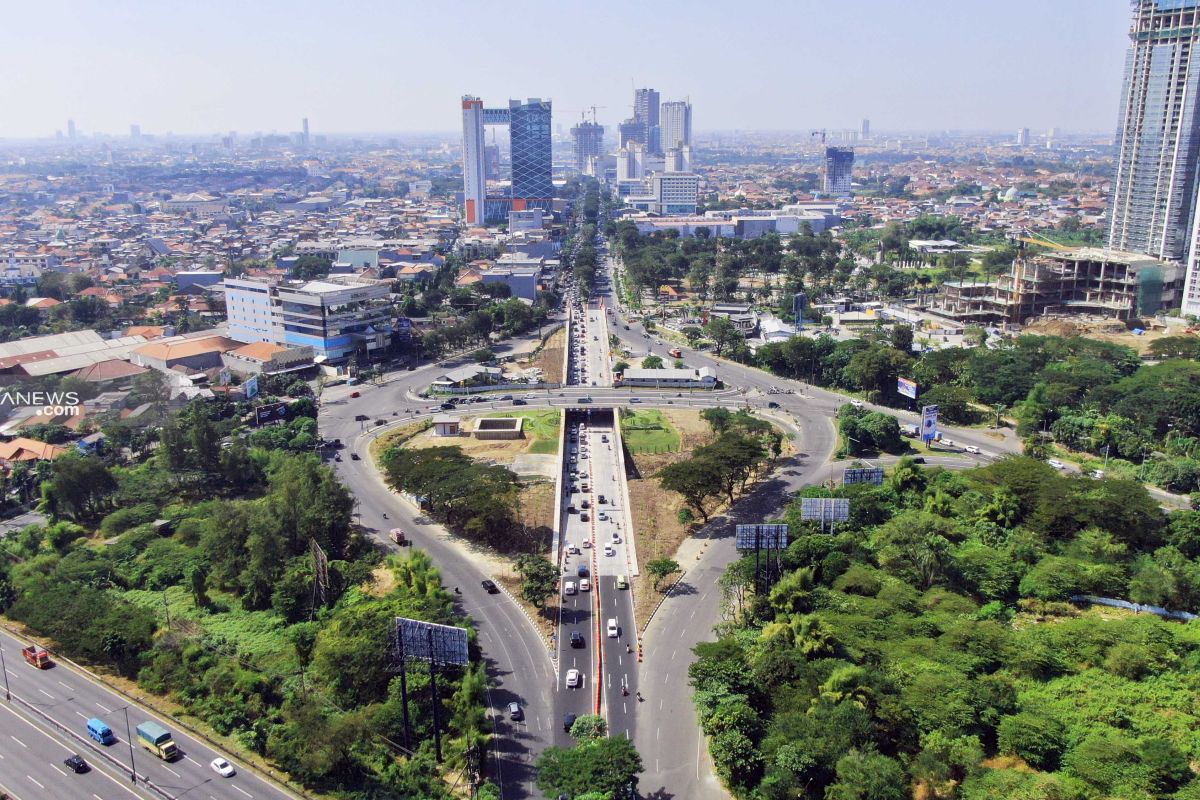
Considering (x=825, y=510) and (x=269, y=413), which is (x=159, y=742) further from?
(x=269, y=413)

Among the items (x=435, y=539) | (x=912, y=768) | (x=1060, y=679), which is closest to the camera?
(x=912, y=768)

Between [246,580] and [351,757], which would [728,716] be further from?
[246,580]

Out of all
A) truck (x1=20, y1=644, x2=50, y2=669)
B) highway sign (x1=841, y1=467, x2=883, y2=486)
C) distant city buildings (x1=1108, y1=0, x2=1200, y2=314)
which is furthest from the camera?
distant city buildings (x1=1108, y1=0, x2=1200, y2=314)

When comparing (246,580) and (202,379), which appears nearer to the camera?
(246,580)

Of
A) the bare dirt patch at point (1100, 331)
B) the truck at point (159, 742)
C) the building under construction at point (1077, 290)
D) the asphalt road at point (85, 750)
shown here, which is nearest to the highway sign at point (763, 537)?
the asphalt road at point (85, 750)

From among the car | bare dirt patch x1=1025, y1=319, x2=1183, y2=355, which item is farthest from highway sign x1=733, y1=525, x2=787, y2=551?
bare dirt patch x1=1025, y1=319, x2=1183, y2=355

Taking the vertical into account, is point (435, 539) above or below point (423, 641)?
below

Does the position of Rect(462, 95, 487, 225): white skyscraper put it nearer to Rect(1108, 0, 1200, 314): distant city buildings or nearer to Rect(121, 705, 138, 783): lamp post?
Rect(1108, 0, 1200, 314): distant city buildings

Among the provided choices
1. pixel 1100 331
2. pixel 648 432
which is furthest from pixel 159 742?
pixel 1100 331

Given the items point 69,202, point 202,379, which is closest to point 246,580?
point 202,379
